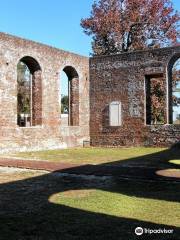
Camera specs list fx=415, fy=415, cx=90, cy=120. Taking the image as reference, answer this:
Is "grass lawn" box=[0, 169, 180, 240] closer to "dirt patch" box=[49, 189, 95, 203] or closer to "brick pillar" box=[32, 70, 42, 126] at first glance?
"dirt patch" box=[49, 189, 95, 203]

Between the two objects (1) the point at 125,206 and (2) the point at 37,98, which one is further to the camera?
(2) the point at 37,98

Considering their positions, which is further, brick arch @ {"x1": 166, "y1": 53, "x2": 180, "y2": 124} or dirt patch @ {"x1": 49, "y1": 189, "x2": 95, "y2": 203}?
brick arch @ {"x1": 166, "y1": 53, "x2": 180, "y2": 124}

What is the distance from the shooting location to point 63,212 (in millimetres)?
5734

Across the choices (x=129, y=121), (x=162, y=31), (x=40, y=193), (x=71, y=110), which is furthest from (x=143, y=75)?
(x=40, y=193)

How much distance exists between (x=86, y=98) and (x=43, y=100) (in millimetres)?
3391

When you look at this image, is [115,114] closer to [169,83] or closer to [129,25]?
[169,83]

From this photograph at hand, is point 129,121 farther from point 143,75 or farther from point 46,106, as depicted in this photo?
point 46,106

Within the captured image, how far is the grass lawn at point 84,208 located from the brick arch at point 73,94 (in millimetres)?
11199

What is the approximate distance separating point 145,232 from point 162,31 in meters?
24.8

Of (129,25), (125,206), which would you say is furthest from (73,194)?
(129,25)

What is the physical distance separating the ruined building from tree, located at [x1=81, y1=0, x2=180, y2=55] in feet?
23.4

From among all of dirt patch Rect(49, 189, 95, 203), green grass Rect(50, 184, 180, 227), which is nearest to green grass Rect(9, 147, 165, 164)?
dirt patch Rect(49, 189, 95, 203)

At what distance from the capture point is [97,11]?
28.4 m

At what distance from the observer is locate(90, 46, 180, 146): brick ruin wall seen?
18359 mm
